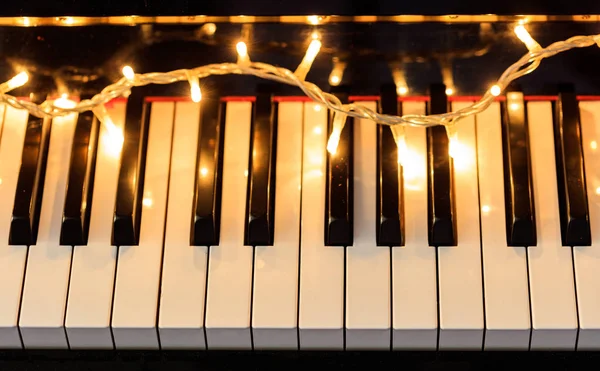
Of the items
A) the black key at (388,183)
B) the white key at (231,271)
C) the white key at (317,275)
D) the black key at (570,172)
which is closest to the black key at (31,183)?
the white key at (231,271)

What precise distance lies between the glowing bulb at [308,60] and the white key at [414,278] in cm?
27

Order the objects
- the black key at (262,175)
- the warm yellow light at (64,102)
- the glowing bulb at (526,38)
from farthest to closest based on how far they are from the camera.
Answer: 1. the warm yellow light at (64,102)
2. the black key at (262,175)
3. the glowing bulb at (526,38)

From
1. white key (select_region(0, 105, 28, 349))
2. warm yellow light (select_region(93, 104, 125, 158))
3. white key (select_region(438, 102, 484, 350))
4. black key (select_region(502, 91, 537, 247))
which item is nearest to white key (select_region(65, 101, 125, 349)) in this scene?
warm yellow light (select_region(93, 104, 125, 158))

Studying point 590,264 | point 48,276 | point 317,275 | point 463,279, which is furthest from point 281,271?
point 590,264

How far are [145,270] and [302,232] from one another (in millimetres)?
304

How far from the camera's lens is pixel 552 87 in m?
1.43

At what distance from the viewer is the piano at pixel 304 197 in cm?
131

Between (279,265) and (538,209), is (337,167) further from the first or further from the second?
(538,209)

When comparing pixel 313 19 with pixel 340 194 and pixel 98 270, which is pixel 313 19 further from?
pixel 98 270

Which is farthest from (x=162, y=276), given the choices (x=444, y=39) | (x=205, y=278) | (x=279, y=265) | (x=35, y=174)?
(x=444, y=39)

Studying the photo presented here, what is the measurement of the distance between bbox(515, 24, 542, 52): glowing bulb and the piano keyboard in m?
0.19

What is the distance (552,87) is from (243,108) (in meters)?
0.62

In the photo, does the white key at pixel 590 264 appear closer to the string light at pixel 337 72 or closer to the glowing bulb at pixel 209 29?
the string light at pixel 337 72

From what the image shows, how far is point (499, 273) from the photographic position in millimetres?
1330
